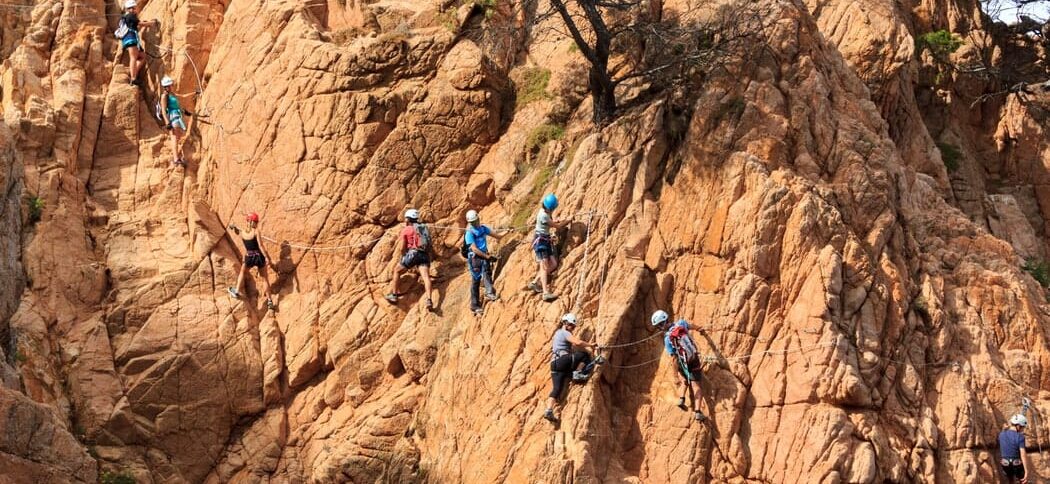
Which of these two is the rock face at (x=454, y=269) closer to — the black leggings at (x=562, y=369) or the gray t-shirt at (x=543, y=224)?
the black leggings at (x=562, y=369)

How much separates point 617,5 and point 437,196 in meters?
4.62

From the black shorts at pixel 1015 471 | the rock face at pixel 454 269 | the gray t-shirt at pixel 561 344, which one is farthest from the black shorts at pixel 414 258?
the black shorts at pixel 1015 471

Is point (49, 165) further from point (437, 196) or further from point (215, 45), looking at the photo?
point (437, 196)

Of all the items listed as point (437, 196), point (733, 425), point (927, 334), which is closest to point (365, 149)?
point (437, 196)

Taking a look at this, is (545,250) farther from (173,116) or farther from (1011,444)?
(173,116)

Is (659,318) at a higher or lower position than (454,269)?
lower

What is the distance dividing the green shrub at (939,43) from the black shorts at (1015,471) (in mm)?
11676

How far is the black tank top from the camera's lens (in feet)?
80.4

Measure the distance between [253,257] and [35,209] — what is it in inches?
155

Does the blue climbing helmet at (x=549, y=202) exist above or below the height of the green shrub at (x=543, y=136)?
below

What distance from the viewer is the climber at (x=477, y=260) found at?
22984 mm

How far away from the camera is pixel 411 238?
23.7 m

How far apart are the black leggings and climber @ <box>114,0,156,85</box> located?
35.1 ft

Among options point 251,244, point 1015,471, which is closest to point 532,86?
point 251,244
